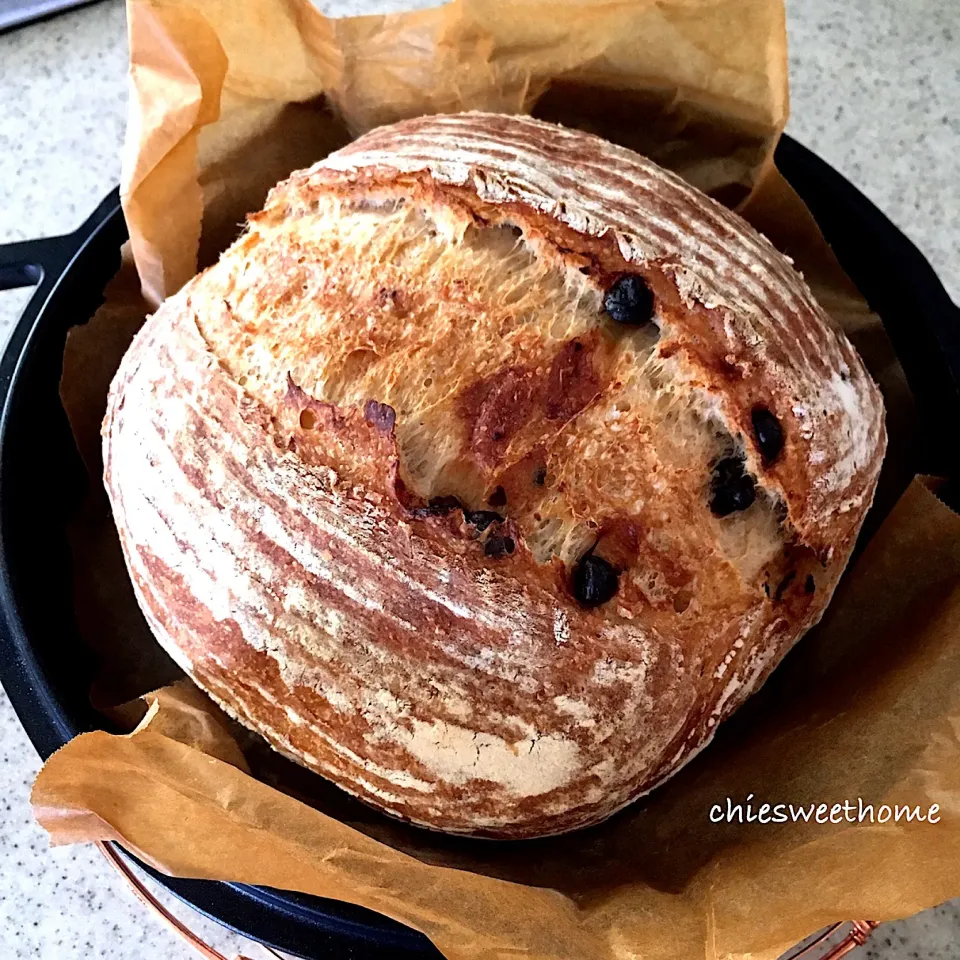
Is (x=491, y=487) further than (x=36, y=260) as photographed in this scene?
No

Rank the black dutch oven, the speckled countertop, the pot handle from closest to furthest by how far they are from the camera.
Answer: the black dutch oven < the pot handle < the speckled countertop

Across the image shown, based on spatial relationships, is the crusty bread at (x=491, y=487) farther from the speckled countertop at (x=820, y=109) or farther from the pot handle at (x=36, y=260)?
the speckled countertop at (x=820, y=109)

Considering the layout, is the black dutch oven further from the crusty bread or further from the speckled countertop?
the speckled countertop

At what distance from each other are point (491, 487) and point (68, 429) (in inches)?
16.4

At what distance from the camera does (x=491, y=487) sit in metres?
0.65

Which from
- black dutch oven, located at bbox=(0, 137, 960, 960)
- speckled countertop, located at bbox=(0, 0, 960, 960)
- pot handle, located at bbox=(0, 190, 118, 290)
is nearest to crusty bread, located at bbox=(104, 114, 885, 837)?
black dutch oven, located at bbox=(0, 137, 960, 960)

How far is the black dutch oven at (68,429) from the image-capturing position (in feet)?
2.00

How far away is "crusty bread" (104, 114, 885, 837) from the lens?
0.63 m

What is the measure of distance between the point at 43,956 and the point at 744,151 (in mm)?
954

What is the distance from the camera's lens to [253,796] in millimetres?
621

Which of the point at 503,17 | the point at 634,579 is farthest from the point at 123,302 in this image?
the point at 634,579

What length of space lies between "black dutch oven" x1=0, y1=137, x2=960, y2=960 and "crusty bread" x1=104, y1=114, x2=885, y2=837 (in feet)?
0.29

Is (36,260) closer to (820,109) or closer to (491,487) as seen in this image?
(491,487)

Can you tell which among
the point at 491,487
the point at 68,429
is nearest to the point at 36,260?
the point at 68,429
